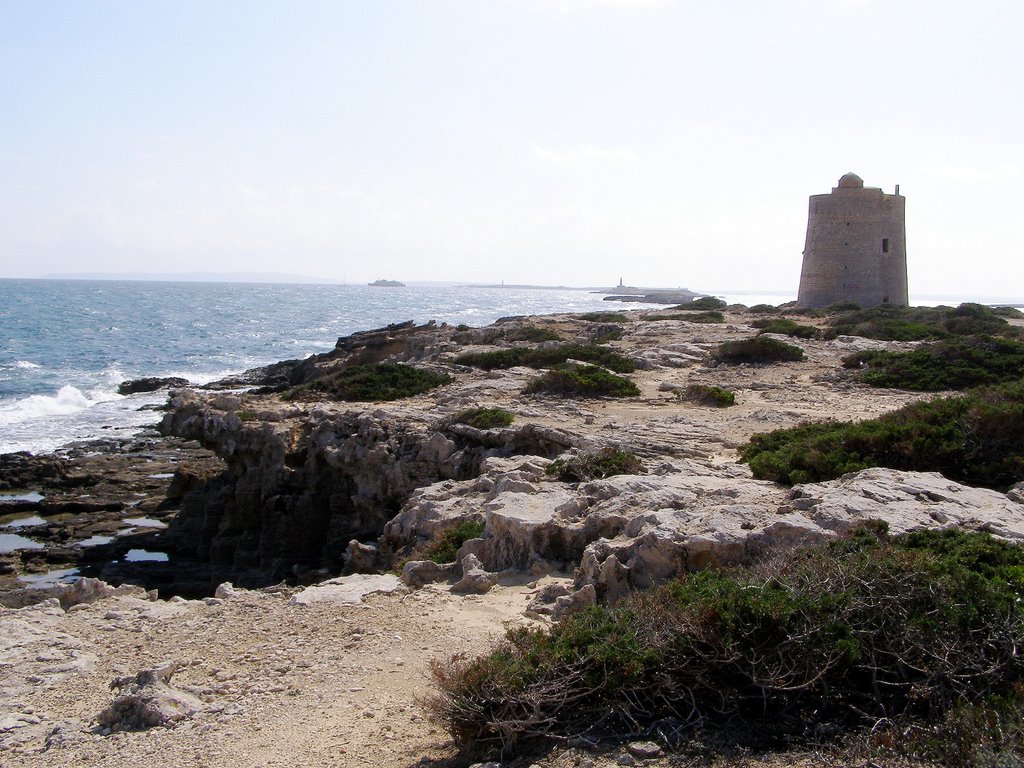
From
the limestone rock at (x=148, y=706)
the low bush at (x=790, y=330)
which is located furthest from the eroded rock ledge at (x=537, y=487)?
the limestone rock at (x=148, y=706)

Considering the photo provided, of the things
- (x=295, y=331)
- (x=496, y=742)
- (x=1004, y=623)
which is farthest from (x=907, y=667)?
(x=295, y=331)

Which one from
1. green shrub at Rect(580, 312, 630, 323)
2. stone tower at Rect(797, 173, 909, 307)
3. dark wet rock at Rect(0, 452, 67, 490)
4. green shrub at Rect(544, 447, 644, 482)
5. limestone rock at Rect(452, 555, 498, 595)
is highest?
stone tower at Rect(797, 173, 909, 307)

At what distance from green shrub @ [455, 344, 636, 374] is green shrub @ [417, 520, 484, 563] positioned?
10.4m

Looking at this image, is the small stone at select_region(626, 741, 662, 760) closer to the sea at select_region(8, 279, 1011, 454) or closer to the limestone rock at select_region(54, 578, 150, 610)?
the limestone rock at select_region(54, 578, 150, 610)

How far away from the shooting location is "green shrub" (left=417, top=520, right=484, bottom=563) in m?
8.51

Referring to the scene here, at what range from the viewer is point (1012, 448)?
356 inches

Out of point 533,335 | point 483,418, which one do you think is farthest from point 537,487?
point 533,335

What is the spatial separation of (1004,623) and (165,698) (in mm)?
4940

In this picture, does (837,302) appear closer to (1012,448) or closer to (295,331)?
(1012,448)

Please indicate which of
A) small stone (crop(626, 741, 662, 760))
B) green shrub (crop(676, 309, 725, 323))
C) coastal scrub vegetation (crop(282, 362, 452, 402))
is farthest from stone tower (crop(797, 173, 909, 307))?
small stone (crop(626, 741, 662, 760))

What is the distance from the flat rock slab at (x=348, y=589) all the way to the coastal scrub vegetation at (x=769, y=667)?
2.81 meters

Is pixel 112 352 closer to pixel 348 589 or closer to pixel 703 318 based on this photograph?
pixel 703 318

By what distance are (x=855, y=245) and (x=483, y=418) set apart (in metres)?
25.2

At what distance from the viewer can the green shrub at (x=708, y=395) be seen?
14.8 m
